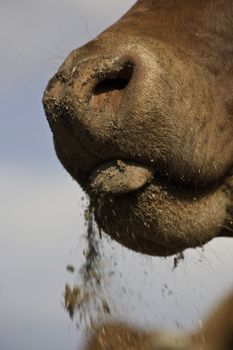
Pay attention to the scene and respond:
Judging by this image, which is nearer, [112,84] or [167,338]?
[112,84]

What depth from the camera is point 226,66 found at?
3.45m

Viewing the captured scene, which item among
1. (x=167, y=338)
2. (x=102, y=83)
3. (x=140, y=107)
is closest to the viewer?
(x=140, y=107)

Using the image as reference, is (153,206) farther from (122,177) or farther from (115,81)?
(115,81)

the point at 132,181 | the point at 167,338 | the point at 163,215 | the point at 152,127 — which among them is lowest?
the point at 167,338

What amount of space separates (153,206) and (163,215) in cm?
5

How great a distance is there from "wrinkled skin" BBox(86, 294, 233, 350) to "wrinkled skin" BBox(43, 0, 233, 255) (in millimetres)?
859

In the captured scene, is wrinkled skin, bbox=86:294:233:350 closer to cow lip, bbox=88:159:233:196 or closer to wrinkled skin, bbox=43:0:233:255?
wrinkled skin, bbox=43:0:233:255

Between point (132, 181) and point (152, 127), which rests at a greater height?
point (152, 127)

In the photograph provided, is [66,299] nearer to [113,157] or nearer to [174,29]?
[113,157]

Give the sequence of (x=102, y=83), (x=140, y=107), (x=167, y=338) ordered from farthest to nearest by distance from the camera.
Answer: (x=167, y=338) < (x=102, y=83) < (x=140, y=107)

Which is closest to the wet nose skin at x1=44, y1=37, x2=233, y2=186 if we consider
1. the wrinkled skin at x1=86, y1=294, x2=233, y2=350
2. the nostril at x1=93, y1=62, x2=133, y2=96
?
the nostril at x1=93, y1=62, x2=133, y2=96

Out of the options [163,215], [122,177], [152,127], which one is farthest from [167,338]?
[152,127]

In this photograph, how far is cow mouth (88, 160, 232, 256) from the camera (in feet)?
10.5

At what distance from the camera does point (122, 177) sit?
319 centimetres
